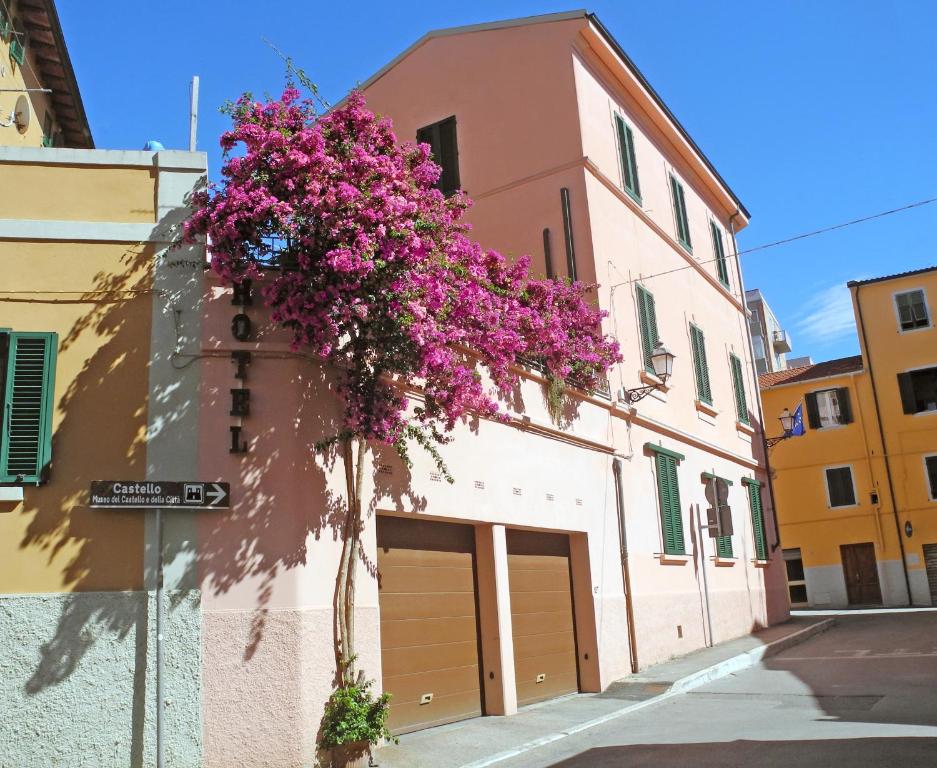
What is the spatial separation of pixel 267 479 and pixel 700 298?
1375 cm

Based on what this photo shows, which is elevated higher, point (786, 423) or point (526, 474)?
point (786, 423)

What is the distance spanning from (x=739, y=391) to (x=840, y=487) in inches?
518

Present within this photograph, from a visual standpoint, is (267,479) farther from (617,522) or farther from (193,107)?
(617,522)

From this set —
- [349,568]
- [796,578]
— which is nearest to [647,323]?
[349,568]

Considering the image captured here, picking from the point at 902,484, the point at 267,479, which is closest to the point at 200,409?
the point at 267,479

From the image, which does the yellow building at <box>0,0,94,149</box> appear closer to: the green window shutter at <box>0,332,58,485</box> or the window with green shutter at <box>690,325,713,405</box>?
the green window shutter at <box>0,332,58,485</box>

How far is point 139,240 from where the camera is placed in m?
8.72

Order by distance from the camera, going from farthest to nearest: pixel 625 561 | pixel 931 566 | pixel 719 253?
pixel 931 566, pixel 719 253, pixel 625 561

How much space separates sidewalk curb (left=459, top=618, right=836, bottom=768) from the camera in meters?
8.89

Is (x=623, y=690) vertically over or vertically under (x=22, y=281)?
under

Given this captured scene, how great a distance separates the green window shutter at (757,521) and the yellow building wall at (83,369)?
50.9 feet

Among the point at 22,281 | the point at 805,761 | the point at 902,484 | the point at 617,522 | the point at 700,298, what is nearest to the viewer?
the point at 805,761

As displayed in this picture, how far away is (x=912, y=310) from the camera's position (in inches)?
1260

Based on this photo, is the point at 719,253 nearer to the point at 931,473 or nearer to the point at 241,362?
the point at 931,473
